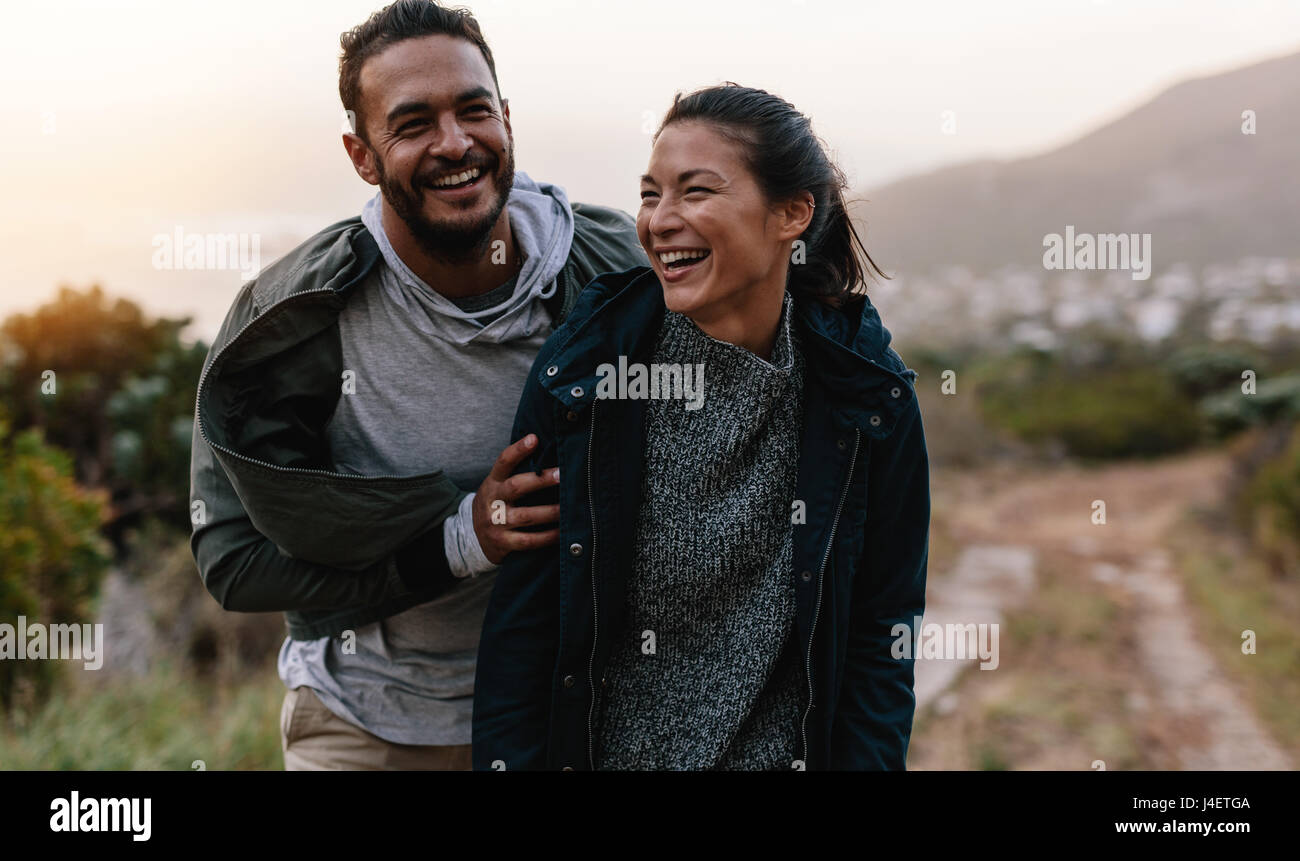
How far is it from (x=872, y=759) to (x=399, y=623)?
1.14m

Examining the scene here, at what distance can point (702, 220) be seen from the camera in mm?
1974

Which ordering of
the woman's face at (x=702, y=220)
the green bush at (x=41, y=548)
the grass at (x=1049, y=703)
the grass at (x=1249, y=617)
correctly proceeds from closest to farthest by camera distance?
the woman's face at (x=702, y=220)
the green bush at (x=41, y=548)
the grass at (x=1049, y=703)
the grass at (x=1249, y=617)

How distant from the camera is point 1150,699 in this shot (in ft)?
21.2

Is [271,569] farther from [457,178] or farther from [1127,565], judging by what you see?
[1127,565]

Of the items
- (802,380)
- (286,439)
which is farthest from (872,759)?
(286,439)

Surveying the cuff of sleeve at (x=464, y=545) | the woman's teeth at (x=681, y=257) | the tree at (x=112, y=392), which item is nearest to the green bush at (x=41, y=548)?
the tree at (x=112, y=392)

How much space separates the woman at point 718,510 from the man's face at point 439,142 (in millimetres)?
413

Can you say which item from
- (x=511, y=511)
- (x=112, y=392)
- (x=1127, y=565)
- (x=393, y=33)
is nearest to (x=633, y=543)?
(x=511, y=511)

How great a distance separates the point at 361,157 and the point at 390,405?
2.05 feet

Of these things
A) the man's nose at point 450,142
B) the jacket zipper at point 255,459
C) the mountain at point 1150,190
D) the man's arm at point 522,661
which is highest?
the mountain at point 1150,190

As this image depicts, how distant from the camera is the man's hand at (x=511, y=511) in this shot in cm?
210

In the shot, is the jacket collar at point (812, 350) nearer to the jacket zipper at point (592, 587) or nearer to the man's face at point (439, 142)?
the jacket zipper at point (592, 587)

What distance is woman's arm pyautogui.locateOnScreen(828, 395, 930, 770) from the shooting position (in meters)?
2.12

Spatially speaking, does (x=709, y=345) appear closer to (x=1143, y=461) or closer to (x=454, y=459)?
(x=454, y=459)
